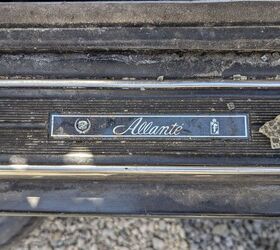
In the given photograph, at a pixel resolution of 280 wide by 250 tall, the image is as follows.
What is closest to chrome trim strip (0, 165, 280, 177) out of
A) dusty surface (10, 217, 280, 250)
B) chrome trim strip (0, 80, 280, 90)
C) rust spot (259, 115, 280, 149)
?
rust spot (259, 115, 280, 149)

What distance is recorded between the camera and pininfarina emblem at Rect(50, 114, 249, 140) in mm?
1464

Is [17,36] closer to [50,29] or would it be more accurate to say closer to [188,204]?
[50,29]

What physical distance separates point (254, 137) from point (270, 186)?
0.14 meters

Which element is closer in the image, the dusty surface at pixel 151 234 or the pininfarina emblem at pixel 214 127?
the pininfarina emblem at pixel 214 127

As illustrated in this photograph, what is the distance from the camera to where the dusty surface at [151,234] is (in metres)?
1.85

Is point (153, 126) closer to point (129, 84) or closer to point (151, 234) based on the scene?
point (129, 84)

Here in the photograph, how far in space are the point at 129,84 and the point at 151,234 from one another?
0.60 metres

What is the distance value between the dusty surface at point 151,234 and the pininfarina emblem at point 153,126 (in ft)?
1.65

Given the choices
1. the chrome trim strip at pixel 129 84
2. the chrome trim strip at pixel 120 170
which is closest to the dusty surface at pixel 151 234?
the chrome trim strip at pixel 120 170

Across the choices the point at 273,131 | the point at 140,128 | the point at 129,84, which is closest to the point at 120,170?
the point at 140,128

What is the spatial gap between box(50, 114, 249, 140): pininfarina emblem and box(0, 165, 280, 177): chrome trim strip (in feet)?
0.27

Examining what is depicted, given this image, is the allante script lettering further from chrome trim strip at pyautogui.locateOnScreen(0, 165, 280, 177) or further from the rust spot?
the rust spot

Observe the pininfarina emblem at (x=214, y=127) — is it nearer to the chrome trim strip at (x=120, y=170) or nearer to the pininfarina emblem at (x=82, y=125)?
the chrome trim strip at (x=120, y=170)

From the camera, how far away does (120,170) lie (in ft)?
4.77
